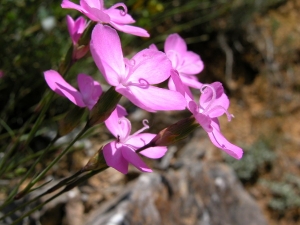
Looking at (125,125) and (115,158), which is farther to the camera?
(125,125)

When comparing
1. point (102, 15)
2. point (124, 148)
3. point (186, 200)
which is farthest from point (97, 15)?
point (186, 200)

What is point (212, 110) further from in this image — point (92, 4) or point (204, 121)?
point (92, 4)

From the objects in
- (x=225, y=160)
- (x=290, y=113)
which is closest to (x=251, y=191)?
(x=225, y=160)

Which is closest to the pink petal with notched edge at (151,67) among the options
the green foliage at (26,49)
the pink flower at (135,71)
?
the pink flower at (135,71)

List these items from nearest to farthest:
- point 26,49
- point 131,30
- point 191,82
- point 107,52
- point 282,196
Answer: point 107,52
point 131,30
point 191,82
point 26,49
point 282,196

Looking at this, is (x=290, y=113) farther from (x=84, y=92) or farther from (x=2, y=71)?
(x=84, y=92)

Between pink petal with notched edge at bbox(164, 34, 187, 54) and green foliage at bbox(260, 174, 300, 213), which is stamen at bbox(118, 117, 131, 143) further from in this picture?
green foliage at bbox(260, 174, 300, 213)

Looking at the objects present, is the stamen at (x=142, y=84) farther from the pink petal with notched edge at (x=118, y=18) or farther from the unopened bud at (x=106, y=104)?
the pink petal with notched edge at (x=118, y=18)
